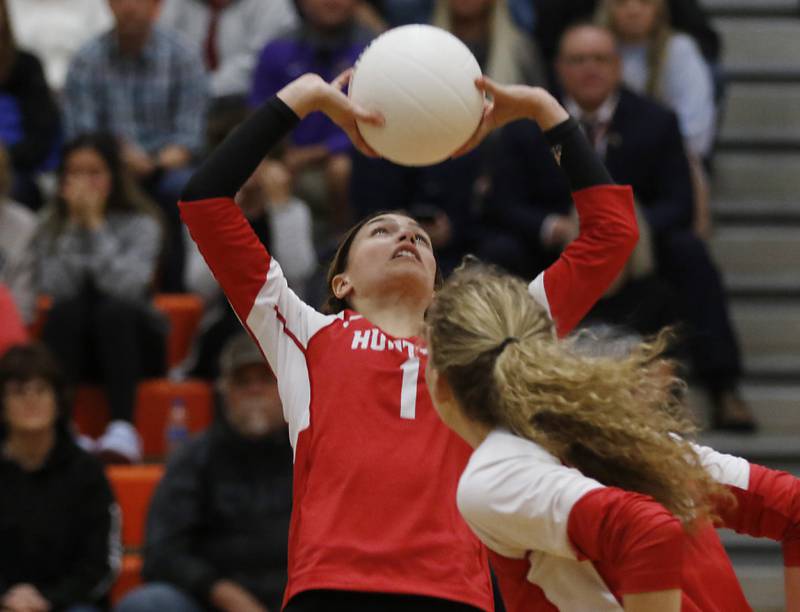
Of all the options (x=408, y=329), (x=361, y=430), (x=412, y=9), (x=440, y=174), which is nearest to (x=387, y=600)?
(x=361, y=430)

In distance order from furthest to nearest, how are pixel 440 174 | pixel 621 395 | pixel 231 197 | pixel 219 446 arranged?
pixel 440 174 → pixel 219 446 → pixel 231 197 → pixel 621 395

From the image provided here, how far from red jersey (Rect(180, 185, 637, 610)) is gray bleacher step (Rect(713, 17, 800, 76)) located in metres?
5.24

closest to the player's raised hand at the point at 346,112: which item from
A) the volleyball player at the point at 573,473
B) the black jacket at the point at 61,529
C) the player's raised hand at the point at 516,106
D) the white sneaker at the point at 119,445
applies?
the player's raised hand at the point at 516,106

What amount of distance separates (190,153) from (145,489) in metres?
2.09

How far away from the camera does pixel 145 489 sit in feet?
20.6

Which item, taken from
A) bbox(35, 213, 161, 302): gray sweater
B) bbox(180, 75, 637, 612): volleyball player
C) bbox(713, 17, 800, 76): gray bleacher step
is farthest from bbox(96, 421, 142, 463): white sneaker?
bbox(713, 17, 800, 76): gray bleacher step

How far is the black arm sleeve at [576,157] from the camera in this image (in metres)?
3.61

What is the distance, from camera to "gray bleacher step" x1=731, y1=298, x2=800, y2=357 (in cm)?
729

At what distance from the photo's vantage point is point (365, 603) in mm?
3225

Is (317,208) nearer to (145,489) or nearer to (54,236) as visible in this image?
(54,236)

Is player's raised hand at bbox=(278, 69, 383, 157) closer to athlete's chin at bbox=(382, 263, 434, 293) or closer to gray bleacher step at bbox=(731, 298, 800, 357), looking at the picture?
athlete's chin at bbox=(382, 263, 434, 293)

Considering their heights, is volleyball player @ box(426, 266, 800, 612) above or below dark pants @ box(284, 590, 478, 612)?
above

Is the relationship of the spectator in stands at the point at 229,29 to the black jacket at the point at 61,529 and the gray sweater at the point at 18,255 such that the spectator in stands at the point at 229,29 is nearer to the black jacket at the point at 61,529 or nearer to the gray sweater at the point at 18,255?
the gray sweater at the point at 18,255

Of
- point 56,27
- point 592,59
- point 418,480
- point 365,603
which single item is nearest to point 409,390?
point 418,480
